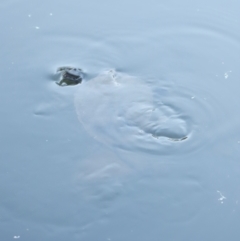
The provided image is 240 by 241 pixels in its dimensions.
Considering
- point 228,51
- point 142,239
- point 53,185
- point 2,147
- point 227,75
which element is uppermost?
point 228,51

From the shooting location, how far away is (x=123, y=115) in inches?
132

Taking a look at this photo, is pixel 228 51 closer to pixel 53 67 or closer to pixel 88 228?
pixel 53 67

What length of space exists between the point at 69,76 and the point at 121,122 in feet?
1.93

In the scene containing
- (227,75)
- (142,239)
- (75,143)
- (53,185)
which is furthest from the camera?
(227,75)

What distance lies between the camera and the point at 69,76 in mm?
3586

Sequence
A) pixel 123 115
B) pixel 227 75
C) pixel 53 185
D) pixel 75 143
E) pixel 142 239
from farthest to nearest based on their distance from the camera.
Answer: pixel 227 75, pixel 123 115, pixel 75 143, pixel 53 185, pixel 142 239

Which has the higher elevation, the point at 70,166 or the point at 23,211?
the point at 70,166

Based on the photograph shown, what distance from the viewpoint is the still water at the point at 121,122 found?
2.80m

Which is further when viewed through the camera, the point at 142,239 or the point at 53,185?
the point at 53,185

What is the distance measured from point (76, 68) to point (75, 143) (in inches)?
29.2

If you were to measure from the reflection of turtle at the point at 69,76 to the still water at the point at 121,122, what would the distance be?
0.15 ft

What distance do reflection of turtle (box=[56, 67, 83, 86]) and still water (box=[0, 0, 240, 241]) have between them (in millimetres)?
46

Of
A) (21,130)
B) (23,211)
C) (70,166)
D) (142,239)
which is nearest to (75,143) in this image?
(70,166)

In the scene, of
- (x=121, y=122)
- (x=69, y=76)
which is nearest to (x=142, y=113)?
(x=121, y=122)
